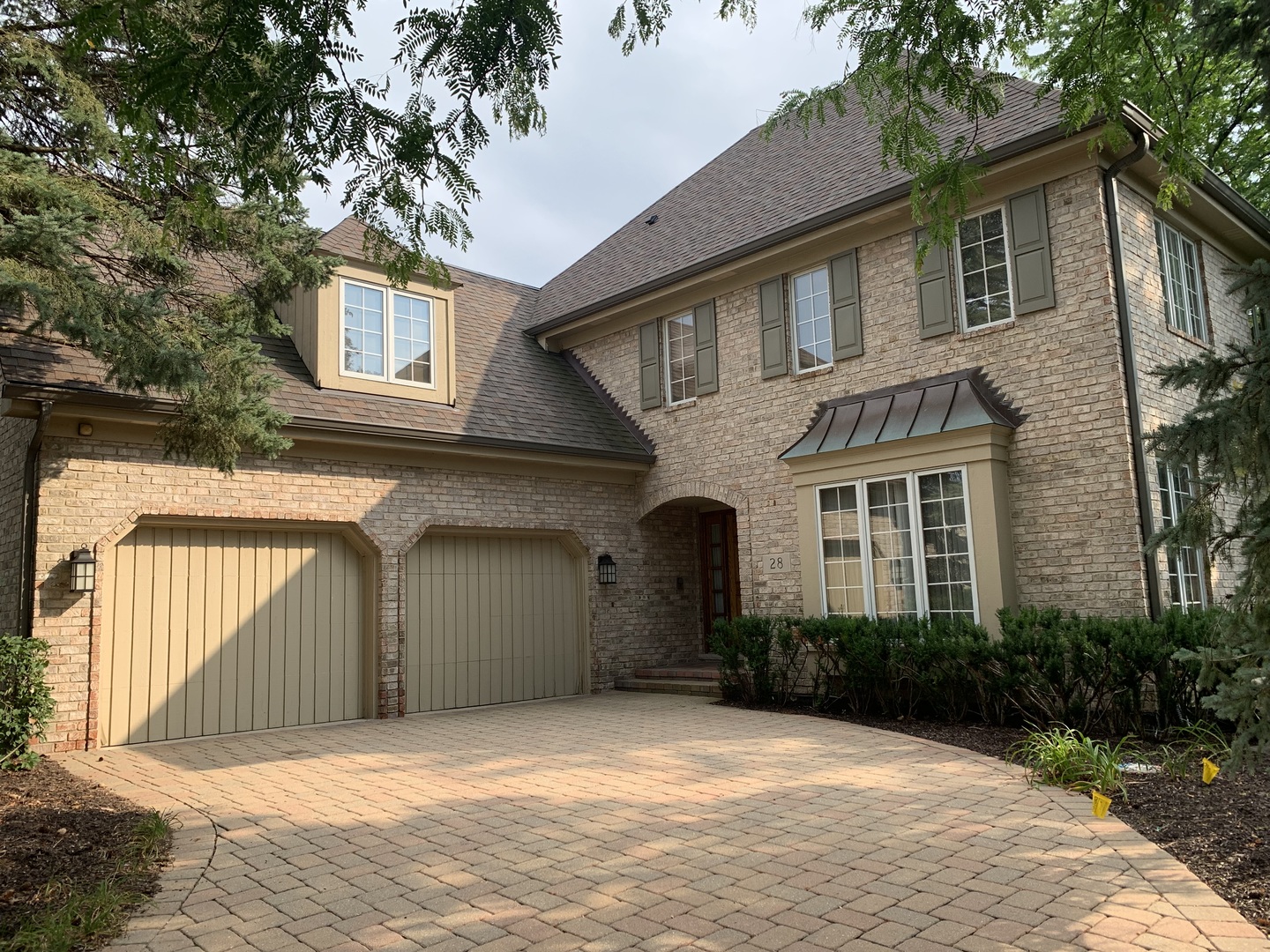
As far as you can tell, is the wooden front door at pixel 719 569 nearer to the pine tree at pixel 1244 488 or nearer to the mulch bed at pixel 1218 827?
the mulch bed at pixel 1218 827

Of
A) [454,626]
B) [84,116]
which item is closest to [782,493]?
[454,626]

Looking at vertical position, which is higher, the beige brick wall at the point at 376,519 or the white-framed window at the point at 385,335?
the white-framed window at the point at 385,335

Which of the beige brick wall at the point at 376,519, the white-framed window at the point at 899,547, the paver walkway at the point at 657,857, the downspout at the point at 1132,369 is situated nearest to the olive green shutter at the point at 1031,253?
the downspout at the point at 1132,369

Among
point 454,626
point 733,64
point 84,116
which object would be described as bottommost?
point 454,626

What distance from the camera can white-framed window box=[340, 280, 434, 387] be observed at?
38.0 feet

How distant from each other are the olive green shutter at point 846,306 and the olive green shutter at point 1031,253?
1.99 metres

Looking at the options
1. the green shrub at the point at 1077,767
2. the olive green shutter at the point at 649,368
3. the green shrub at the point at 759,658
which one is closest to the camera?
the green shrub at the point at 1077,767

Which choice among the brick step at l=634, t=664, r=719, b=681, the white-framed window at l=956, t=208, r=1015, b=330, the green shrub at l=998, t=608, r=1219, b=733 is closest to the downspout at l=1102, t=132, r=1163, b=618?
the green shrub at l=998, t=608, r=1219, b=733

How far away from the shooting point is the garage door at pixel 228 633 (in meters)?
9.15

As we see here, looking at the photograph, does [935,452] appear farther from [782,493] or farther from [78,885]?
[78,885]

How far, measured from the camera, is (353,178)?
14.0 feet

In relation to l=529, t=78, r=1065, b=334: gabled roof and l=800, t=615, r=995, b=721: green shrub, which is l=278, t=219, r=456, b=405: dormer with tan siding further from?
l=800, t=615, r=995, b=721: green shrub

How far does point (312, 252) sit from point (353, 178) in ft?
14.0

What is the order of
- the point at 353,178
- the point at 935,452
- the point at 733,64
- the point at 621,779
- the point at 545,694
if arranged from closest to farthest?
the point at 353,178, the point at 733,64, the point at 621,779, the point at 935,452, the point at 545,694
